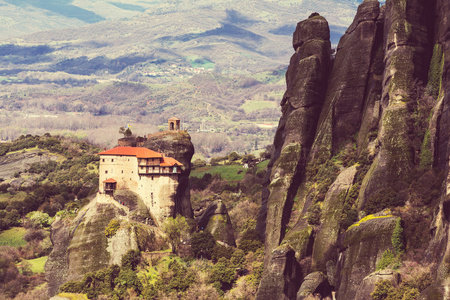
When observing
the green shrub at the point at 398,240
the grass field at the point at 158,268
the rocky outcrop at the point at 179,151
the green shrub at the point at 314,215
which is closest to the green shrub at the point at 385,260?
the green shrub at the point at 398,240

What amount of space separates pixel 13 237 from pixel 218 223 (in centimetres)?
6198

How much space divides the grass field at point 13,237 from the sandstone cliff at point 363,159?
6619 centimetres

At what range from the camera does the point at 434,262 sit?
227 ft

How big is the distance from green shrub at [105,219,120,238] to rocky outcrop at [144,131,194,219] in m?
11.4

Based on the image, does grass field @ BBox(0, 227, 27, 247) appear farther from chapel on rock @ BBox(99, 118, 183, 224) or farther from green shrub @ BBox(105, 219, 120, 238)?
green shrub @ BBox(105, 219, 120, 238)

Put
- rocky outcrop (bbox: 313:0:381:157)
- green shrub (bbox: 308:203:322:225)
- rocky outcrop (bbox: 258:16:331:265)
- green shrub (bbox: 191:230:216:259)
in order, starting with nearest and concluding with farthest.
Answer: green shrub (bbox: 308:203:322:225), rocky outcrop (bbox: 258:16:331:265), rocky outcrop (bbox: 313:0:381:157), green shrub (bbox: 191:230:216:259)

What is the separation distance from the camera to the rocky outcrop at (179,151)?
117875mm

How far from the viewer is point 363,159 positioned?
93.0m

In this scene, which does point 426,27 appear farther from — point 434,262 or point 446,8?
point 434,262

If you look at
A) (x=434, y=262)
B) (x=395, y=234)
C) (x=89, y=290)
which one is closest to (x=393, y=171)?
(x=395, y=234)

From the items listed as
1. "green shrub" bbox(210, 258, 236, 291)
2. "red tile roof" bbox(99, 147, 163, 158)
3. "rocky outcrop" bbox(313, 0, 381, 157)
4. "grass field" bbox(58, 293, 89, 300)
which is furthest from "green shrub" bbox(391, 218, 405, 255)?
"red tile roof" bbox(99, 147, 163, 158)

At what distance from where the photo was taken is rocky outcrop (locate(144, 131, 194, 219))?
11788 cm

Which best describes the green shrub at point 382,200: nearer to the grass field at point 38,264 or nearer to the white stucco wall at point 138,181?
the white stucco wall at point 138,181

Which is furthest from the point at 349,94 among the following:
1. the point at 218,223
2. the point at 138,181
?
the point at 138,181
